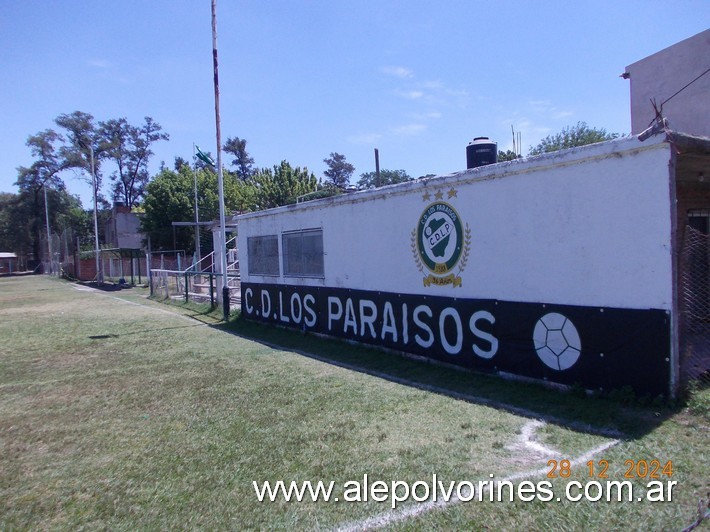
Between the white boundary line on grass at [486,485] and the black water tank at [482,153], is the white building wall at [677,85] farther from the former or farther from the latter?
the white boundary line on grass at [486,485]

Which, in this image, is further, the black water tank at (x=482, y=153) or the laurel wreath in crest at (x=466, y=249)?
the black water tank at (x=482, y=153)

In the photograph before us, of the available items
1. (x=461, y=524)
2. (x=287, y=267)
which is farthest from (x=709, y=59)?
(x=461, y=524)

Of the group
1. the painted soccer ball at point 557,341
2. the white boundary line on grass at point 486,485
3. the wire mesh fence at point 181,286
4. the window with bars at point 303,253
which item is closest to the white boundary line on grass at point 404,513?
the white boundary line on grass at point 486,485

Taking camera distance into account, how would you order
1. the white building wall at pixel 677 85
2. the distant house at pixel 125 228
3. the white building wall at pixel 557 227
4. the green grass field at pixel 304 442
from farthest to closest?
the distant house at pixel 125 228 → the white building wall at pixel 677 85 → the white building wall at pixel 557 227 → the green grass field at pixel 304 442

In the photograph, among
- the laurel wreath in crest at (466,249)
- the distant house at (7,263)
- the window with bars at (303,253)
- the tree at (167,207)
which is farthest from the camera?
the distant house at (7,263)

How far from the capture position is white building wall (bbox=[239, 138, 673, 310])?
4.95 meters

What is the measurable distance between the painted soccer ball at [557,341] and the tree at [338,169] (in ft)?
217

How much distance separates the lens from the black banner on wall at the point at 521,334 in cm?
501

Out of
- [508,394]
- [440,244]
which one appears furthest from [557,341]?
[440,244]

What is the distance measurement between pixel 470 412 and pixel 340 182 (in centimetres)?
6628

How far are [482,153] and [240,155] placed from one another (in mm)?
62962

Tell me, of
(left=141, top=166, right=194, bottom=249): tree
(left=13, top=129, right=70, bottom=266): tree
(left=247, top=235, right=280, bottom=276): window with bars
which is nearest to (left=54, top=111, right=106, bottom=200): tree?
(left=13, top=129, right=70, bottom=266): tree

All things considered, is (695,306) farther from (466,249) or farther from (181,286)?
(181,286)

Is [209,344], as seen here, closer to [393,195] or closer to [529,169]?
[393,195]
